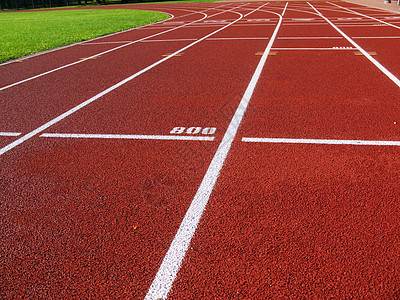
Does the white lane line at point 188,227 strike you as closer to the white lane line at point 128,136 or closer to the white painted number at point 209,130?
the white painted number at point 209,130

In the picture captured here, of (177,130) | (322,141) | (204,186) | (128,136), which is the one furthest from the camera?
A: (177,130)

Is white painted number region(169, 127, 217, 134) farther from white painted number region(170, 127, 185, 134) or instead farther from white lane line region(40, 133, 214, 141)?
white lane line region(40, 133, 214, 141)

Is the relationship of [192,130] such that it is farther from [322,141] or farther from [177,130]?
[322,141]

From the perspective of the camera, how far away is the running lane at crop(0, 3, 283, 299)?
108 inches

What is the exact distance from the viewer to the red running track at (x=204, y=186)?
2.65m

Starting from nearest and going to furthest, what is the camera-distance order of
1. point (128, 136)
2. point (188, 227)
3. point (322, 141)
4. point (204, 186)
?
point (188, 227), point (204, 186), point (322, 141), point (128, 136)

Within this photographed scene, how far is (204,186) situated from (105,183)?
110 cm

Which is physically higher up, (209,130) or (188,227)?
(209,130)

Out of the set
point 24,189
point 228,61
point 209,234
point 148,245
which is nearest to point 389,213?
point 209,234

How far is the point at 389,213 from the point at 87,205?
9.40ft

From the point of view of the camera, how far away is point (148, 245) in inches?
117

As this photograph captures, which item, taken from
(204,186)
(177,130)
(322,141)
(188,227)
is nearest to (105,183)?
(204,186)

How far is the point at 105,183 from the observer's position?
3.89m

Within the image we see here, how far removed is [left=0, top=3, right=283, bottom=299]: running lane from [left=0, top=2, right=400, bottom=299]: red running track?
0.05 feet
